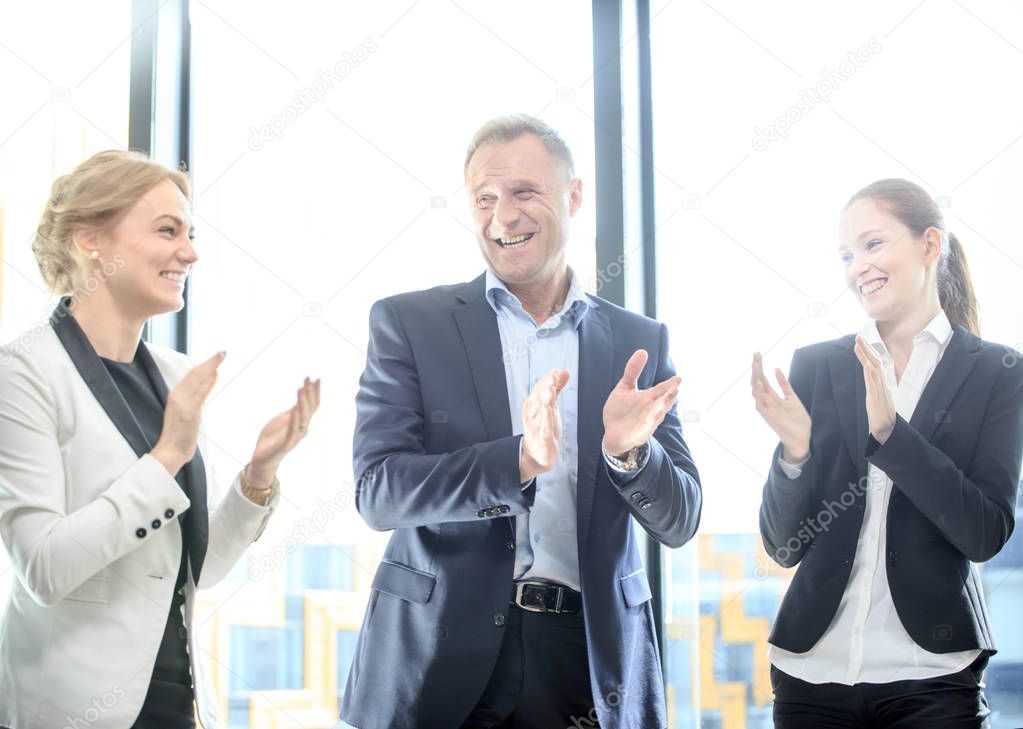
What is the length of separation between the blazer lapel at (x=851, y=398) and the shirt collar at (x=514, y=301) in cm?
56

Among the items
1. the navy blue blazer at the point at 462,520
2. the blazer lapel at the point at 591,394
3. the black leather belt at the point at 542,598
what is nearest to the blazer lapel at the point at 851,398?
the navy blue blazer at the point at 462,520

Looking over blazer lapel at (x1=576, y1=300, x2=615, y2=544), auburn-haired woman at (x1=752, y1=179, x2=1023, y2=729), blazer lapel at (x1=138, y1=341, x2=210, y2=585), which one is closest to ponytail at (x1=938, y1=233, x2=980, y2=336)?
auburn-haired woman at (x1=752, y1=179, x2=1023, y2=729)

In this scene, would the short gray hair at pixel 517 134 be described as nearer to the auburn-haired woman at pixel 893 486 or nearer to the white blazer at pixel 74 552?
the auburn-haired woman at pixel 893 486

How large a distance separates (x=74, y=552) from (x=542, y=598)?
83 cm

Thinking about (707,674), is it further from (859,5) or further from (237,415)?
(859,5)

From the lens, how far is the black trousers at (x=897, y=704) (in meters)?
1.74

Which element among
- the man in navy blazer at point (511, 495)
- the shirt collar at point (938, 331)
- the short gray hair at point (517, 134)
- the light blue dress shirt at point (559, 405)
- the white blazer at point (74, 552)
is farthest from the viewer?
the short gray hair at point (517, 134)

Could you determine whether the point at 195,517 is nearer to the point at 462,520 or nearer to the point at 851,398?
the point at 462,520

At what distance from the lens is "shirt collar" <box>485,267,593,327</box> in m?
2.01

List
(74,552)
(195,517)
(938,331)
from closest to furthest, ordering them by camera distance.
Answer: (74,552) → (195,517) → (938,331)

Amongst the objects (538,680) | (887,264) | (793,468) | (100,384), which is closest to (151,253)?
(100,384)

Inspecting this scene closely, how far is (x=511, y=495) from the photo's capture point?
1688mm

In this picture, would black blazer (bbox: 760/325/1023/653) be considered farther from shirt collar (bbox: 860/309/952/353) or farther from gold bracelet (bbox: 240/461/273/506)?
gold bracelet (bbox: 240/461/273/506)

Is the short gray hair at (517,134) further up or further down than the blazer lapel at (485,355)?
further up
